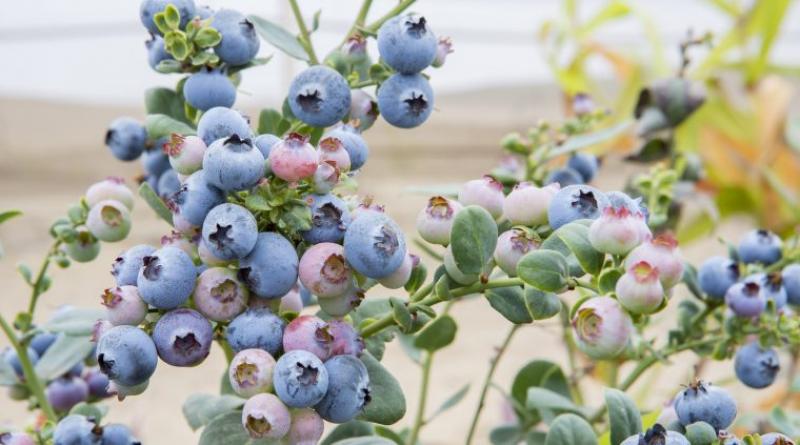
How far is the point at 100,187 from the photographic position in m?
0.52

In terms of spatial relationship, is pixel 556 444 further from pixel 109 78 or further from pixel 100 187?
pixel 109 78

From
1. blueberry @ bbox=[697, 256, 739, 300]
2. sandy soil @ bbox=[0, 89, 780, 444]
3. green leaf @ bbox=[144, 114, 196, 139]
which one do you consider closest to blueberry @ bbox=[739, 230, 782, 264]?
blueberry @ bbox=[697, 256, 739, 300]

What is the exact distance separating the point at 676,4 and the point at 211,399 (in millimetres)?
5039

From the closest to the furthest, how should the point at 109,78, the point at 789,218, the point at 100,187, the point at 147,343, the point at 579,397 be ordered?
1. the point at 147,343
2. the point at 100,187
3. the point at 579,397
4. the point at 789,218
5. the point at 109,78

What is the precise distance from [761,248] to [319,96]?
11.6 inches

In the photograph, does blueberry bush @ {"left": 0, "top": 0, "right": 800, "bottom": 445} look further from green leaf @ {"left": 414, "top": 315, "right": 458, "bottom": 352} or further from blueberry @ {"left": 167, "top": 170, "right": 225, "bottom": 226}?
green leaf @ {"left": 414, "top": 315, "right": 458, "bottom": 352}

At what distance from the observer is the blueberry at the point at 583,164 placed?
667 mm

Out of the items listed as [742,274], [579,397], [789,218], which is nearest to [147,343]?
[742,274]

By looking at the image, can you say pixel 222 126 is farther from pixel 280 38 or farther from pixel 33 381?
pixel 33 381

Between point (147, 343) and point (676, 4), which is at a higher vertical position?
point (676, 4)

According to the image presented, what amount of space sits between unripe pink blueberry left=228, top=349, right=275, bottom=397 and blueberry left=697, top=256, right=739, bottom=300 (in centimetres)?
30

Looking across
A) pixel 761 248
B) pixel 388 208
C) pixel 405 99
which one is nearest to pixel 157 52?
pixel 405 99

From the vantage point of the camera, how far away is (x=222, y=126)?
1.34 feet

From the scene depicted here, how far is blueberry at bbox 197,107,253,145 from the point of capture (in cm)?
41
